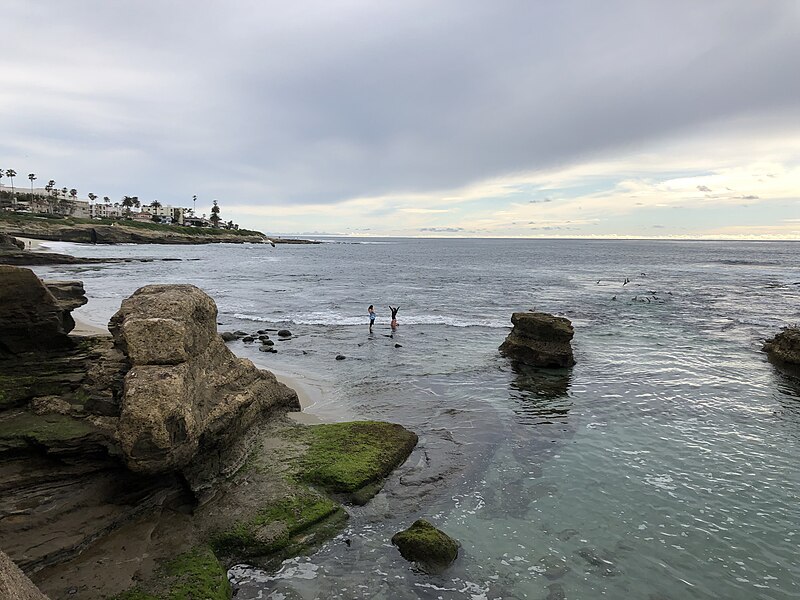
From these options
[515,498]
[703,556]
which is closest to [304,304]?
[515,498]

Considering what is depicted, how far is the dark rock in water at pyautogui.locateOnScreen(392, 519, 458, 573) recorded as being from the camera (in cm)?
1012

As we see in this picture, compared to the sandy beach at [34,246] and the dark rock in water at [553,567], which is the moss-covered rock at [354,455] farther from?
the sandy beach at [34,246]

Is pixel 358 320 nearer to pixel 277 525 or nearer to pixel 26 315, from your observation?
pixel 26 315

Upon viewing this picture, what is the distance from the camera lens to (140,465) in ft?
31.0

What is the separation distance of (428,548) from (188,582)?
4.53 m

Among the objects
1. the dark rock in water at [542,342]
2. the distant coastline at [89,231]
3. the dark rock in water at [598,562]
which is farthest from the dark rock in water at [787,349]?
the distant coastline at [89,231]

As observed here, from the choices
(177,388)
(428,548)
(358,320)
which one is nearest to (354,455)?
(428,548)

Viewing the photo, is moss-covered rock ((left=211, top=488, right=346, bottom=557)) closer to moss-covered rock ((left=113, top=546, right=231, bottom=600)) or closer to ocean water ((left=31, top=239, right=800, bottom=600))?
ocean water ((left=31, top=239, right=800, bottom=600))

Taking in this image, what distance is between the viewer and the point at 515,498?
12906mm

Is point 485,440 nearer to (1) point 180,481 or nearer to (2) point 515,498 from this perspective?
(2) point 515,498

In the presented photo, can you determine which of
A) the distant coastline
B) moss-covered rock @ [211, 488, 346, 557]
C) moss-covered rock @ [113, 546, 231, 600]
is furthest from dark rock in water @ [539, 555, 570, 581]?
the distant coastline

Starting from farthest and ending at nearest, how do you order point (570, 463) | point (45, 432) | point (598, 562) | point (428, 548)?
Answer: point (570, 463)
point (598, 562)
point (428, 548)
point (45, 432)

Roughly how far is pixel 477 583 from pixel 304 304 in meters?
43.0

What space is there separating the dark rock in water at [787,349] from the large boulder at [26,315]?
31.5 metres
